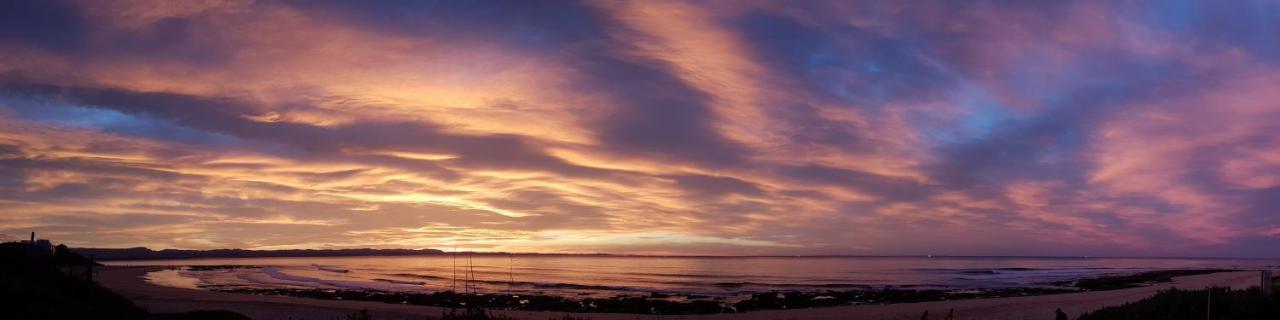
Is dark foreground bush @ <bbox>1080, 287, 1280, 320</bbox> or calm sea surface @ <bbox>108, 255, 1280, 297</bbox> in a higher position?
dark foreground bush @ <bbox>1080, 287, 1280, 320</bbox>

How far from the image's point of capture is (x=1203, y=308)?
1752cm

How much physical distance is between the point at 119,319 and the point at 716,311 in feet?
87.2

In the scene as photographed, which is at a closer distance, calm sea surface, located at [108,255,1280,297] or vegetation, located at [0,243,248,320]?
vegetation, located at [0,243,248,320]

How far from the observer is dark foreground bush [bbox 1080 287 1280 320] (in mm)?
16750

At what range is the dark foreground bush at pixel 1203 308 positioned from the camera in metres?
16.8

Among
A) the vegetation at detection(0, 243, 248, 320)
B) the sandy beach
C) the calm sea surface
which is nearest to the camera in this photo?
the vegetation at detection(0, 243, 248, 320)

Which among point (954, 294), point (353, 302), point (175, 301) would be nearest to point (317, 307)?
point (353, 302)

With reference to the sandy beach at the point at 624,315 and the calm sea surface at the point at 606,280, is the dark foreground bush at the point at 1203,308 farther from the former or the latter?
the calm sea surface at the point at 606,280

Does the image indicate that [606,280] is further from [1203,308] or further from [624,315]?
[1203,308]

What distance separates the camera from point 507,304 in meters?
42.8

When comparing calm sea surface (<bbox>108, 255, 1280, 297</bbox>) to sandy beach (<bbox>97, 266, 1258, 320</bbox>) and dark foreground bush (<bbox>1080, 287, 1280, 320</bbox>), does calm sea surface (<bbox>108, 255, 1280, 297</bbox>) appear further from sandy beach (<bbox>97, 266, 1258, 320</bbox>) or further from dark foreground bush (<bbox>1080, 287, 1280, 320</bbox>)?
dark foreground bush (<bbox>1080, 287, 1280, 320</bbox>)

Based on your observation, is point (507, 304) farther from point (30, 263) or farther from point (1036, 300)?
point (1036, 300)

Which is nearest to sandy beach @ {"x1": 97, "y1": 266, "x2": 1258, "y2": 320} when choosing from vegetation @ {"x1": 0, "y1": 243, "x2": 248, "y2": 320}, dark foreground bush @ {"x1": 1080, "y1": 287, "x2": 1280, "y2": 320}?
vegetation @ {"x1": 0, "y1": 243, "x2": 248, "y2": 320}

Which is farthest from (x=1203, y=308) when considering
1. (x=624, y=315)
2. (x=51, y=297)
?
(x=51, y=297)
